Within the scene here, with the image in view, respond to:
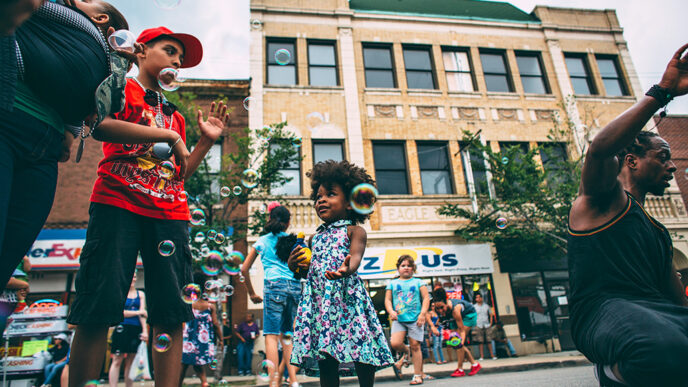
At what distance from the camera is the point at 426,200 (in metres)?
13.1

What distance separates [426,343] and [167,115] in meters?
11.1

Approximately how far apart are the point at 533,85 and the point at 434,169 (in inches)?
233

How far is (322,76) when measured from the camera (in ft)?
46.8

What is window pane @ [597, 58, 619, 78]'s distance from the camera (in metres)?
16.2

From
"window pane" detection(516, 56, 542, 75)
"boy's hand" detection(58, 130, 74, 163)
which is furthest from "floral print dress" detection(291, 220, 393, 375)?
"window pane" detection(516, 56, 542, 75)

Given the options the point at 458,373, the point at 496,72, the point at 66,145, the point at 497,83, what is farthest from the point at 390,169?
the point at 66,145

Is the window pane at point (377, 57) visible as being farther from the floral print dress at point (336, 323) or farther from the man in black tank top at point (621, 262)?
the man in black tank top at point (621, 262)

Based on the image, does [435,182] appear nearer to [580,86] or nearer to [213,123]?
[580,86]

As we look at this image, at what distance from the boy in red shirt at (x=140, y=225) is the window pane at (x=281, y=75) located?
38.8 ft

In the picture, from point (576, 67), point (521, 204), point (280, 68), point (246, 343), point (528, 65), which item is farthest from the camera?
point (576, 67)

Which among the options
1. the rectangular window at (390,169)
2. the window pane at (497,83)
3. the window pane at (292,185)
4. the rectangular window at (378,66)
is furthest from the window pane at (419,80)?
the window pane at (292,185)

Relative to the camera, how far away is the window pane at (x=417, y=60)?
15077 millimetres

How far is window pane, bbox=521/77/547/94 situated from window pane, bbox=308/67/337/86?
767 centimetres

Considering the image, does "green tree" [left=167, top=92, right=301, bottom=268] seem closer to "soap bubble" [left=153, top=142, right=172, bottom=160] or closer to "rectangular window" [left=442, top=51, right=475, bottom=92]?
"soap bubble" [left=153, top=142, right=172, bottom=160]
